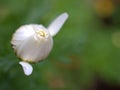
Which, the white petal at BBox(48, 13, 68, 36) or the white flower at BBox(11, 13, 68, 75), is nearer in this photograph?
the white flower at BBox(11, 13, 68, 75)

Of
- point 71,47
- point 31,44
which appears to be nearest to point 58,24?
point 31,44

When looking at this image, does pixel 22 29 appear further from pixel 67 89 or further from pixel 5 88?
pixel 67 89

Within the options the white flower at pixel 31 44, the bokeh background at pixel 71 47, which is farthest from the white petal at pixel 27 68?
the bokeh background at pixel 71 47

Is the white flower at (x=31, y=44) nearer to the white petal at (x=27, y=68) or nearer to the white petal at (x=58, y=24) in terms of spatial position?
the white petal at (x=27, y=68)

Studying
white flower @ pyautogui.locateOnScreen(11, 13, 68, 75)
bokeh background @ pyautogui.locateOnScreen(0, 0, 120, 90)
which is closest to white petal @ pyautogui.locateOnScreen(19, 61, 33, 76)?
white flower @ pyautogui.locateOnScreen(11, 13, 68, 75)

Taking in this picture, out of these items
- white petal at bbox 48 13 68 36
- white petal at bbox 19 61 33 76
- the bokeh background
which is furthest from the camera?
the bokeh background

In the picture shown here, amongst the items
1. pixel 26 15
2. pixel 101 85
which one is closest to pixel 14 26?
pixel 26 15

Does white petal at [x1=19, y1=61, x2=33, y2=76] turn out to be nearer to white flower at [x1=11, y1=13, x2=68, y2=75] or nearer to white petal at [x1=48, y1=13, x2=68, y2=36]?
white flower at [x1=11, y1=13, x2=68, y2=75]

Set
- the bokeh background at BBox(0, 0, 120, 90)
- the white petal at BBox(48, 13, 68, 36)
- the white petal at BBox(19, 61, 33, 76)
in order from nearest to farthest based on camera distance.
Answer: the white petal at BBox(19, 61, 33, 76), the white petal at BBox(48, 13, 68, 36), the bokeh background at BBox(0, 0, 120, 90)

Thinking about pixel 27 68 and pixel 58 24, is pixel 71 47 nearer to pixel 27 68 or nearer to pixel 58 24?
pixel 58 24
